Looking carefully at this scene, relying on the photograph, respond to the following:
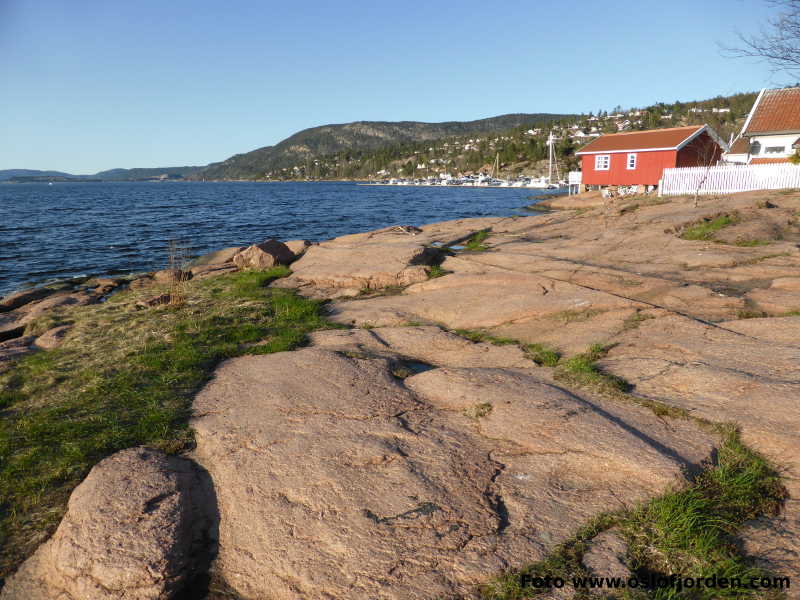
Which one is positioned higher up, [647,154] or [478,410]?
[647,154]

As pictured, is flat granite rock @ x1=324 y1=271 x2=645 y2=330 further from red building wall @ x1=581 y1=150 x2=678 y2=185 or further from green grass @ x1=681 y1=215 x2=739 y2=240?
red building wall @ x1=581 y1=150 x2=678 y2=185

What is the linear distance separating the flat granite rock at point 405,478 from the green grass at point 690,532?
0.11 m

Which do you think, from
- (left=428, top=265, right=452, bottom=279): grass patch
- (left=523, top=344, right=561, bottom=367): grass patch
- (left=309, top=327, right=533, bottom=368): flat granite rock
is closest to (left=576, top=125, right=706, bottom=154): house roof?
(left=428, top=265, right=452, bottom=279): grass patch

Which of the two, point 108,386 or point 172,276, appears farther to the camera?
point 172,276

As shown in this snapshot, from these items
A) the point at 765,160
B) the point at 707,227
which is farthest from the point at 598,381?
the point at 765,160

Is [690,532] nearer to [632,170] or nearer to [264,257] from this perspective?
[264,257]

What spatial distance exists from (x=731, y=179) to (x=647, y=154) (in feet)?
47.0

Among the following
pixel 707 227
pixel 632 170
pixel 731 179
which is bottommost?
pixel 707 227

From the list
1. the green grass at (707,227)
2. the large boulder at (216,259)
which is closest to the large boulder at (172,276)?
the large boulder at (216,259)

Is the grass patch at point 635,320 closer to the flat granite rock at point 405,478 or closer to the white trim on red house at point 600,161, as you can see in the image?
the flat granite rock at point 405,478

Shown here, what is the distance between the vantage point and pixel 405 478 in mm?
3514

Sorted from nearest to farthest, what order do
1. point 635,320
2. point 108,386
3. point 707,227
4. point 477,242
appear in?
1. point 108,386
2. point 635,320
3. point 707,227
4. point 477,242

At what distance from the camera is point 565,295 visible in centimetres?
797

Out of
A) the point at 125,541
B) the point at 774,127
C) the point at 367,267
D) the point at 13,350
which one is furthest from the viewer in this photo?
the point at 774,127
